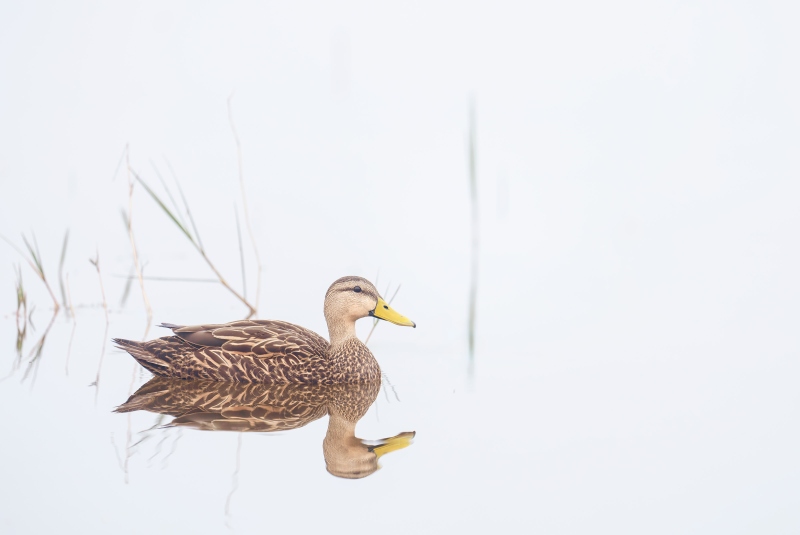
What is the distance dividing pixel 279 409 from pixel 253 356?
0.92 metres

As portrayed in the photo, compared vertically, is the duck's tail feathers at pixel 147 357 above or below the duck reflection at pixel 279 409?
above

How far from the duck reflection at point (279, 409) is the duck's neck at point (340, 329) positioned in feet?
1.62

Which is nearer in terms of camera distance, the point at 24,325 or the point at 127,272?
the point at 24,325

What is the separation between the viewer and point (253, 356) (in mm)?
8555

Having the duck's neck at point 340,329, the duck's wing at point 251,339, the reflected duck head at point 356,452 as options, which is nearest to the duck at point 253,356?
the duck's wing at point 251,339

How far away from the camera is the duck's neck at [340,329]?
891 cm

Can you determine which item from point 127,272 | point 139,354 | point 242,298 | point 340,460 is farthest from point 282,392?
point 127,272

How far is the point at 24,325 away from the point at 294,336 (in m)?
2.50

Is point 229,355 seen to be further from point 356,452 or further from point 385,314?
point 356,452

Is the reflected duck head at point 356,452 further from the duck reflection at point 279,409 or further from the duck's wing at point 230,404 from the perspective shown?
the duck's wing at point 230,404

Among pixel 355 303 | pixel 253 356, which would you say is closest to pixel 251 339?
pixel 253 356

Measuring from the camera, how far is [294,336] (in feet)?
28.6

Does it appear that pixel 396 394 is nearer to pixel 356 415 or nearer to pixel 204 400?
pixel 356 415

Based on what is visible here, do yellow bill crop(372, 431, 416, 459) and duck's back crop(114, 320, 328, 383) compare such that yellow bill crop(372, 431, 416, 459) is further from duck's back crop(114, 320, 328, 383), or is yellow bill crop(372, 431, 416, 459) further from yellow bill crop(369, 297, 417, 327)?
yellow bill crop(369, 297, 417, 327)
